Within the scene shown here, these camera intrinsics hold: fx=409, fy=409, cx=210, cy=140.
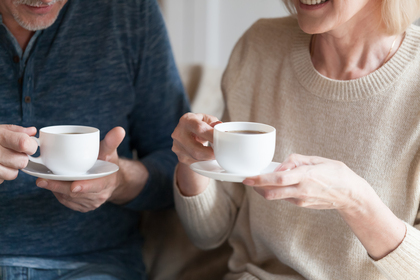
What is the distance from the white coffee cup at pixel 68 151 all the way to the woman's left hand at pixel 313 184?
15.3 inches

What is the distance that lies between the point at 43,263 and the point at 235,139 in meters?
0.75

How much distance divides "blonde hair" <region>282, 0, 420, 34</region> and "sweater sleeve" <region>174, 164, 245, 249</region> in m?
0.64

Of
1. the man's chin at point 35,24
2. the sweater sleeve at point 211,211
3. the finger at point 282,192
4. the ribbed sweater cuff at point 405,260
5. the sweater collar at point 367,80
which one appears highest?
the man's chin at point 35,24

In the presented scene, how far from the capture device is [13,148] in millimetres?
888

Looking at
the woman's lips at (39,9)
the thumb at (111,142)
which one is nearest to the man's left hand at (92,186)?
the thumb at (111,142)

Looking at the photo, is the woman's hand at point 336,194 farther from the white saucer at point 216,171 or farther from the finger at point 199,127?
the finger at point 199,127

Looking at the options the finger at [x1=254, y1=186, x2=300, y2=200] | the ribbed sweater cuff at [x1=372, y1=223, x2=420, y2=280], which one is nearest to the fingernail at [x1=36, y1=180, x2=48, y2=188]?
the finger at [x1=254, y1=186, x2=300, y2=200]

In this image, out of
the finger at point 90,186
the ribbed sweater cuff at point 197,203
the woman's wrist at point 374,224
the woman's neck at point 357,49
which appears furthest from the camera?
the ribbed sweater cuff at point 197,203

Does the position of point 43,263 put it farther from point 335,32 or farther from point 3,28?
point 335,32

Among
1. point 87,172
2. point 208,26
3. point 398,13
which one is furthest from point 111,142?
point 208,26

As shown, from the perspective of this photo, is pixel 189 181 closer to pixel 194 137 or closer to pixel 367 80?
pixel 194 137

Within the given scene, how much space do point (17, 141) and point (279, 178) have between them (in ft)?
1.84

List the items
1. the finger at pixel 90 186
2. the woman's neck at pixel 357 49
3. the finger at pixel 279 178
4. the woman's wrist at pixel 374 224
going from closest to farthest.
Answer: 1. the finger at pixel 279 178
2. the woman's wrist at pixel 374 224
3. the finger at pixel 90 186
4. the woman's neck at pixel 357 49

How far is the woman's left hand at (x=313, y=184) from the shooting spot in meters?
0.73
